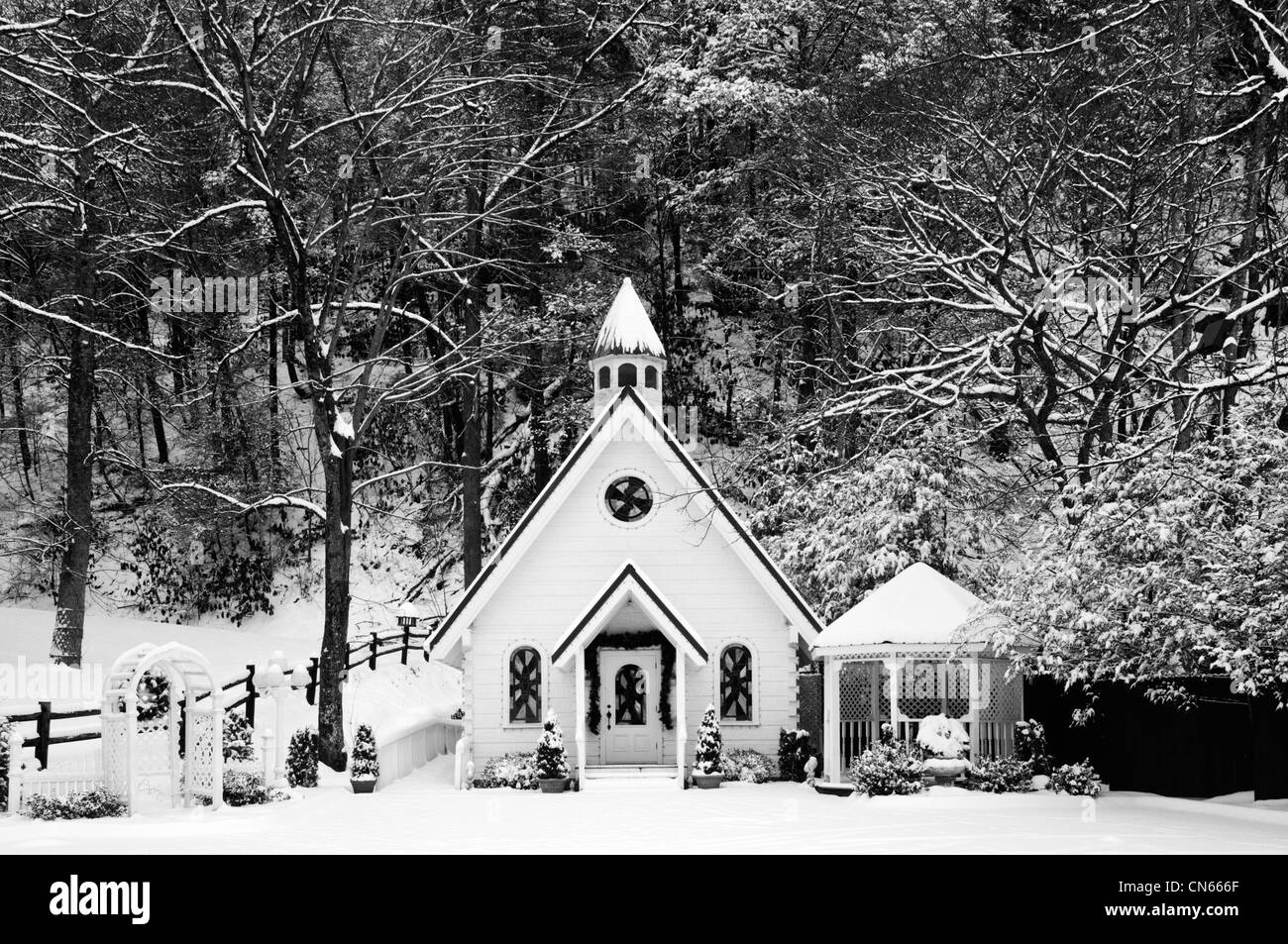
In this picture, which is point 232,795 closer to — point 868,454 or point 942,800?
point 942,800

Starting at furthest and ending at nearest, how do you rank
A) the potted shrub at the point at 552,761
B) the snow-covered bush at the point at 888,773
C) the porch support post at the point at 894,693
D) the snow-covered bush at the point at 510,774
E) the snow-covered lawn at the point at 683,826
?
the snow-covered bush at the point at 510,774, the potted shrub at the point at 552,761, the porch support post at the point at 894,693, the snow-covered bush at the point at 888,773, the snow-covered lawn at the point at 683,826

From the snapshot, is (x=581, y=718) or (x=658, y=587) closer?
(x=581, y=718)

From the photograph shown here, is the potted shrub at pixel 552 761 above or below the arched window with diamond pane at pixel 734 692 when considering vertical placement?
below

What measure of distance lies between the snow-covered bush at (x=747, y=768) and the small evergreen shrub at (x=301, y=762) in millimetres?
6740

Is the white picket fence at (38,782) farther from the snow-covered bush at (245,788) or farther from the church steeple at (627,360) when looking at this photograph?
the church steeple at (627,360)

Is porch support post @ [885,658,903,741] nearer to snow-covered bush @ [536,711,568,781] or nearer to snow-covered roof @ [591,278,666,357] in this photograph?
snow-covered bush @ [536,711,568,781]

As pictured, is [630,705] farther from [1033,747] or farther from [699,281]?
[699,281]

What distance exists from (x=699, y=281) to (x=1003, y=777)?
82.3ft

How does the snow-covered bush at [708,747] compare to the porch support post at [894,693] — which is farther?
the snow-covered bush at [708,747]

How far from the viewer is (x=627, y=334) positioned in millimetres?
26828

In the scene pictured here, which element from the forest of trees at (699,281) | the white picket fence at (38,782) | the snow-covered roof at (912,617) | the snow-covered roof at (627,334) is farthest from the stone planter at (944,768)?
the white picket fence at (38,782)

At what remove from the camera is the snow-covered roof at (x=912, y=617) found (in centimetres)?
2114

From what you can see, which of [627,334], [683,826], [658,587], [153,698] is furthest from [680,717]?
[153,698]

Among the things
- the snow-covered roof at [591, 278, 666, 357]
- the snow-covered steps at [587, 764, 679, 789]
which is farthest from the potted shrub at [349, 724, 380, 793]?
the snow-covered roof at [591, 278, 666, 357]
